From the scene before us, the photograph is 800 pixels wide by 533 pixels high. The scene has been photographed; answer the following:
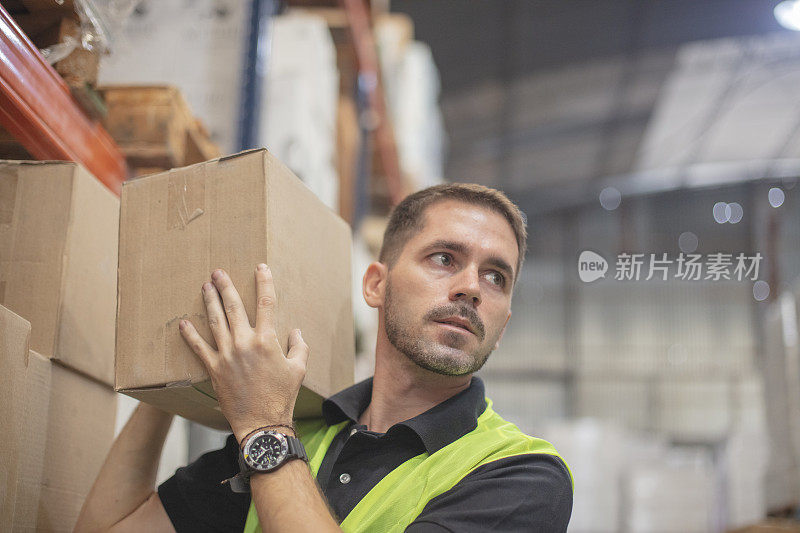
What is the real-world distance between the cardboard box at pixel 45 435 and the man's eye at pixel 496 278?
1.10 m

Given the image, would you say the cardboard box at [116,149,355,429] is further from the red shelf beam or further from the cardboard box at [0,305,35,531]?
the red shelf beam

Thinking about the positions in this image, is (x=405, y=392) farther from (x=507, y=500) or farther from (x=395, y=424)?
(x=507, y=500)

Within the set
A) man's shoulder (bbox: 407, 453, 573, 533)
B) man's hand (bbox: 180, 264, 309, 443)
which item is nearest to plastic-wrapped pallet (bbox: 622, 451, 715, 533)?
Answer: man's shoulder (bbox: 407, 453, 573, 533)

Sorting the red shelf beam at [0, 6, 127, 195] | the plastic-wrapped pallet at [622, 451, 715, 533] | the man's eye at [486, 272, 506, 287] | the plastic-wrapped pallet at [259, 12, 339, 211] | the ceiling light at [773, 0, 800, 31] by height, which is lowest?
the plastic-wrapped pallet at [622, 451, 715, 533]

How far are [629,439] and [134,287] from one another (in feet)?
25.0

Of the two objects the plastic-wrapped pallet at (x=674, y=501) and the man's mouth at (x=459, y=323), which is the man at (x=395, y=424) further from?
the plastic-wrapped pallet at (x=674, y=501)

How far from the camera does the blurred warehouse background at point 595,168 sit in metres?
3.74

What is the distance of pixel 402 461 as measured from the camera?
77.1 inches

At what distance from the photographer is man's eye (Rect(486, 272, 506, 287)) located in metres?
2.20

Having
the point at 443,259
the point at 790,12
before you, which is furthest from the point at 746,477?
the point at 443,259

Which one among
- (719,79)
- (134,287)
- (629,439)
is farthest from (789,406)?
(719,79)

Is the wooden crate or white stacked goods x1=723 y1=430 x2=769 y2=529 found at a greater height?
the wooden crate

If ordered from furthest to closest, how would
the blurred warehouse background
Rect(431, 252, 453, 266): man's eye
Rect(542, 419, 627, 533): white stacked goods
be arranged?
Rect(542, 419, 627, 533): white stacked goods → the blurred warehouse background → Rect(431, 252, 453, 266): man's eye

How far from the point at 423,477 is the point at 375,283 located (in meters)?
0.65
